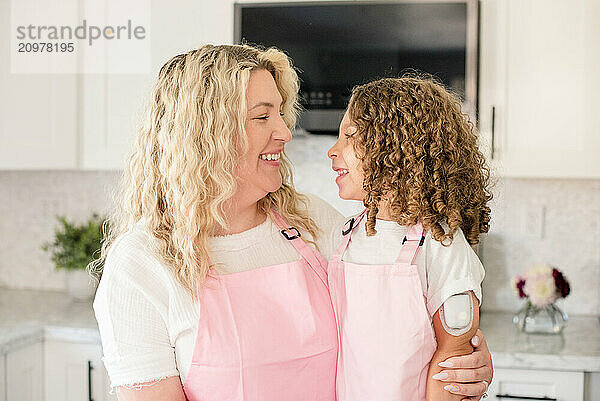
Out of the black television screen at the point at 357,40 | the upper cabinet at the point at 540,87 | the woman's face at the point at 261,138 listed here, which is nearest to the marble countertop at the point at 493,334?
the upper cabinet at the point at 540,87

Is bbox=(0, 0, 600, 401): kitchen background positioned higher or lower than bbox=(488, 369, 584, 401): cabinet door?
higher

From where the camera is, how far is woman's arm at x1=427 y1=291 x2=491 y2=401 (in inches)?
52.6

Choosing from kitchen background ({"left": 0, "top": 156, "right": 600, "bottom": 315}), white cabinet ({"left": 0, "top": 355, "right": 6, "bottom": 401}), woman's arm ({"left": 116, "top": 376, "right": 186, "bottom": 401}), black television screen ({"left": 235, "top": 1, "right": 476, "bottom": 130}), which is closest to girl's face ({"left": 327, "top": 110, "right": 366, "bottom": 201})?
woman's arm ({"left": 116, "top": 376, "right": 186, "bottom": 401})

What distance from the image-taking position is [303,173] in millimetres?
2754

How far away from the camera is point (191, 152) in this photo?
1350 mm

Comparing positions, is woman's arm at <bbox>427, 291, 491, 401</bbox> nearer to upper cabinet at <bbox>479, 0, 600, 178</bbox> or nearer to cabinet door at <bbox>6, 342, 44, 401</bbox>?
upper cabinet at <bbox>479, 0, 600, 178</bbox>

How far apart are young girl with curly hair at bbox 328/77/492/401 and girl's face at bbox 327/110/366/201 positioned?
0.7 inches

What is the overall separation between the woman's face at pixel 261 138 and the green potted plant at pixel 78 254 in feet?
4.72

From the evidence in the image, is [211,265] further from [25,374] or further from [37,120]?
[37,120]

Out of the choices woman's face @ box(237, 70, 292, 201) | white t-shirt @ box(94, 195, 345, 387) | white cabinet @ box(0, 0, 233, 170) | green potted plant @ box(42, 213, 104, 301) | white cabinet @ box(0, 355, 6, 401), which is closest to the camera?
white t-shirt @ box(94, 195, 345, 387)

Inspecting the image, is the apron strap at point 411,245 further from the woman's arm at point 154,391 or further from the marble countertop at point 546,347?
the marble countertop at point 546,347

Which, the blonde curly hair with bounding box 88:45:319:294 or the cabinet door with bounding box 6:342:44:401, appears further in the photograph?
the cabinet door with bounding box 6:342:44:401

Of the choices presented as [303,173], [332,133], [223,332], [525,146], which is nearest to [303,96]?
[332,133]

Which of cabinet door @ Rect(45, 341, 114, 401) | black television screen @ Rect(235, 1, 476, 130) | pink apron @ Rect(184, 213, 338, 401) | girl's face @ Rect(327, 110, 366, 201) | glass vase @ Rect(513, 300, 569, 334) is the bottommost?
cabinet door @ Rect(45, 341, 114, 401)
